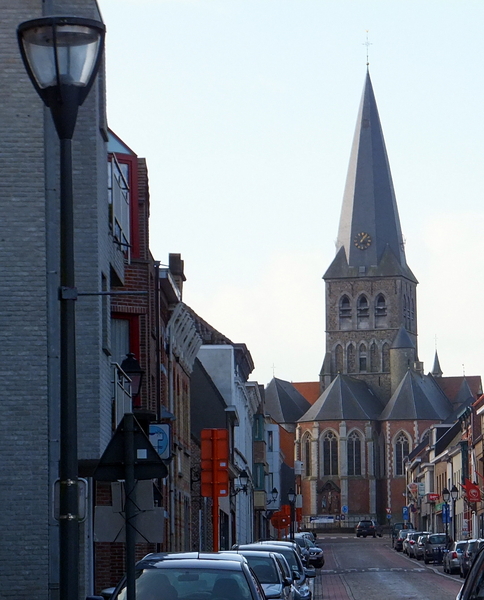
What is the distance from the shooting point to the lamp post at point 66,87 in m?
8.00

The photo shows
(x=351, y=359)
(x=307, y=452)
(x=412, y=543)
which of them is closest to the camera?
(x=412, y=543)

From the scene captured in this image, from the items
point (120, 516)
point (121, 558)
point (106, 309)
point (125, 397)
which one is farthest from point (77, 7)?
point (120, 516)

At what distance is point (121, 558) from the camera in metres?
23.3

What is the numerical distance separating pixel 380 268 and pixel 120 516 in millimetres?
131353

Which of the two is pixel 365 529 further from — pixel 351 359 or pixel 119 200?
pixel 119 200

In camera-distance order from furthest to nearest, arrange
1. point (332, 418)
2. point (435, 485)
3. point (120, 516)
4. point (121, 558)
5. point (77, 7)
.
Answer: point (332, 418) < point (435, 485) < point (121, 558) < point (77, 7) < point (120, 516)

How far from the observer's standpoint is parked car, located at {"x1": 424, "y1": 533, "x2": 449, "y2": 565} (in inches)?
2266

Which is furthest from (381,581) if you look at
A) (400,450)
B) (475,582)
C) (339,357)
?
(339,357)

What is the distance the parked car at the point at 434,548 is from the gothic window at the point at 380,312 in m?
82.1

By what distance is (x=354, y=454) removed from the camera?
13438 cm

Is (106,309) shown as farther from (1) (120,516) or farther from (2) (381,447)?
(2) (381,447)

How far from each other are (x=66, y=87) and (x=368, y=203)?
131657 mm

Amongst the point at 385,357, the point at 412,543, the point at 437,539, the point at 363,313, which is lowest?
the point at 412,543

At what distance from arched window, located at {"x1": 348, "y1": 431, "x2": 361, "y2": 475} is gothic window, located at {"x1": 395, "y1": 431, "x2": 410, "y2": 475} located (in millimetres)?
3821
